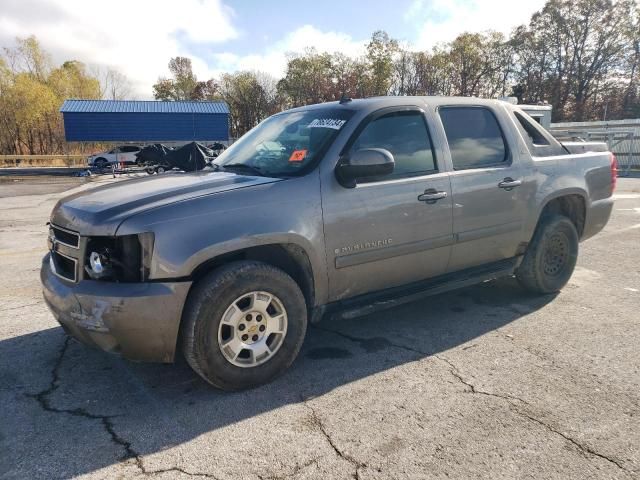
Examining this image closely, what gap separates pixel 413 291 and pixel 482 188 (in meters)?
1.06

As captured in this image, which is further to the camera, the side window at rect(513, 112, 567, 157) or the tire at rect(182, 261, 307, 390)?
the side window at rect(513, 112, 567, 157)

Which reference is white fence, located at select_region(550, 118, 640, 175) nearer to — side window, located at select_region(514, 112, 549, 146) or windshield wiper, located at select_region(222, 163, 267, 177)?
side window, located at select_region(514, 112, 549, 146)

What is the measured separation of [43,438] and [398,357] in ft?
7.37

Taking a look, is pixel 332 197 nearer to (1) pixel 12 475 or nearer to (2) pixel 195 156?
(1) pixel 12 475

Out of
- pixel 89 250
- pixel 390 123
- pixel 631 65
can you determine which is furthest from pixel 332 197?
pixel 631 65

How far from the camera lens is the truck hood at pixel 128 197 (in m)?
2.70

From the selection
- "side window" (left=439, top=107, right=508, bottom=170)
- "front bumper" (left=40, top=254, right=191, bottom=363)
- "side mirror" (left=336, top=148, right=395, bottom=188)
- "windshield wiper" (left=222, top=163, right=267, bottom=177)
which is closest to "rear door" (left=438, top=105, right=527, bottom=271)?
"side window" (left=439, top=107, right=508, bottom=170)

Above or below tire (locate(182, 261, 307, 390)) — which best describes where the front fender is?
above

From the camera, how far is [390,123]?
11.8 ft

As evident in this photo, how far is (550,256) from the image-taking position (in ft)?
15.2

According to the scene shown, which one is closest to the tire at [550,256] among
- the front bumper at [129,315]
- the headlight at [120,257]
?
the front bumper at [129,315]

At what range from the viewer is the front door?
3232 millimetres

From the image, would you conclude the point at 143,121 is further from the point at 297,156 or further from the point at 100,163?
the point at 297,156

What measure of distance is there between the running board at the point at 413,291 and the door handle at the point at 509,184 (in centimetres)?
A: 69
